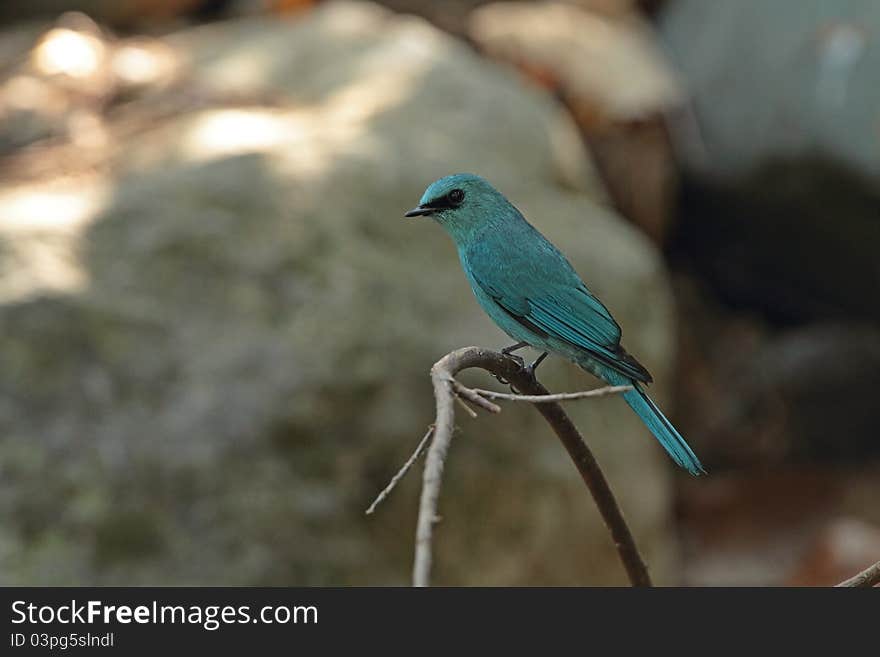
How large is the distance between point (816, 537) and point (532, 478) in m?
3.61

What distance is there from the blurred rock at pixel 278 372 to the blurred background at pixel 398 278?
1 cm

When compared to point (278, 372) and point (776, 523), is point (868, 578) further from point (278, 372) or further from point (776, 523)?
point (776, 523)

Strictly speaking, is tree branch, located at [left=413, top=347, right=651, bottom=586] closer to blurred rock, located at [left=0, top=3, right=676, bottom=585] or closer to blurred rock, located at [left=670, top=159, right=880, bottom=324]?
blurred rock, located at [left=0, top=3, right=676, bottom=585]

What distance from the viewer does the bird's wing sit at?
245cm

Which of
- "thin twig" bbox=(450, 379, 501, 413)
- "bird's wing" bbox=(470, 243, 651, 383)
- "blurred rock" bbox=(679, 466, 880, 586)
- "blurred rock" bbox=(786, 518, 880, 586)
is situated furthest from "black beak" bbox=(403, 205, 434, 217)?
"blurred rock" bbox=(679, 466, 880, 586)

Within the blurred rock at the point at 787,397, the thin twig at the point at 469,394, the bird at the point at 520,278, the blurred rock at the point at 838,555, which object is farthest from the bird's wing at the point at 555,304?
the blurred rock at the point at 787,397

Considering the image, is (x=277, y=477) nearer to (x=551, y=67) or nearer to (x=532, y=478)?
(x=532, y=478)

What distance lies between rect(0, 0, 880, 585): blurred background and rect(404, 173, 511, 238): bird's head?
2.16 m

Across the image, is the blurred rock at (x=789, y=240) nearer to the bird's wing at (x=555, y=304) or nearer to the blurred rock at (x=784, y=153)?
the blurred rock at (x=784, y=153)

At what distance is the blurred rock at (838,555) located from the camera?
7.29m

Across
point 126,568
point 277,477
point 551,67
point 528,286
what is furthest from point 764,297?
point 528,286

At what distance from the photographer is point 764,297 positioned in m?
8.66

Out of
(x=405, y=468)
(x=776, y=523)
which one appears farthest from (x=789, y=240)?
(x=405, y=468)

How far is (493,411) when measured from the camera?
5.36ft
